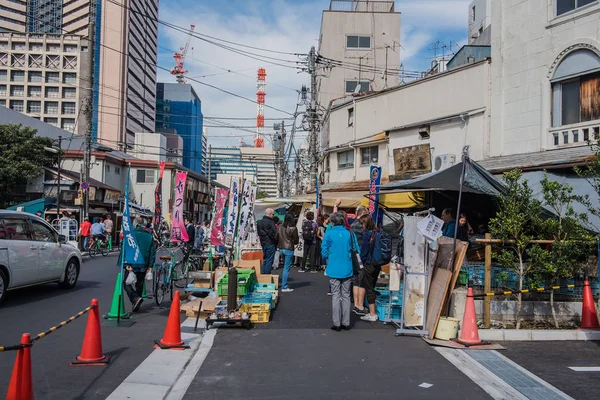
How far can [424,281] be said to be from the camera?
26.5 ft

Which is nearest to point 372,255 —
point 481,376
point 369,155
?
point 481,376

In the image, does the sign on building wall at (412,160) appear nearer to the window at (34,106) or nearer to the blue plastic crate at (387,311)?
the blue plastic crate at (387,311)

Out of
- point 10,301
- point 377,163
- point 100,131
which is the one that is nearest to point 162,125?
point 100,131

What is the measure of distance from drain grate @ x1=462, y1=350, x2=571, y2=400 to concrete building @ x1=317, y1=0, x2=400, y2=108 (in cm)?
3510

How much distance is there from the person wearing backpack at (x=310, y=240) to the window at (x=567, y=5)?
917 centimetres

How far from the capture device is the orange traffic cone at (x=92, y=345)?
6.04 m

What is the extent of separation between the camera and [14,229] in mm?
10289

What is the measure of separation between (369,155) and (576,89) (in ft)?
37.1

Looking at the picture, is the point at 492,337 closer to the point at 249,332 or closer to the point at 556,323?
the point at 556,323

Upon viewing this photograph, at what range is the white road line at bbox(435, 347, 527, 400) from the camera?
5359mm

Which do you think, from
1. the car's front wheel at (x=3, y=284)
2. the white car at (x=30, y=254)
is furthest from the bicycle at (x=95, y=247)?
the car's front wheel at (x=3, y=284)

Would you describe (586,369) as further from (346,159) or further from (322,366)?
(346,159)

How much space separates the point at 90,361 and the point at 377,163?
1856cm

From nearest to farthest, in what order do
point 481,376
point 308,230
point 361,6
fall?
point 481,376 < point 308,230 < point 361,6
